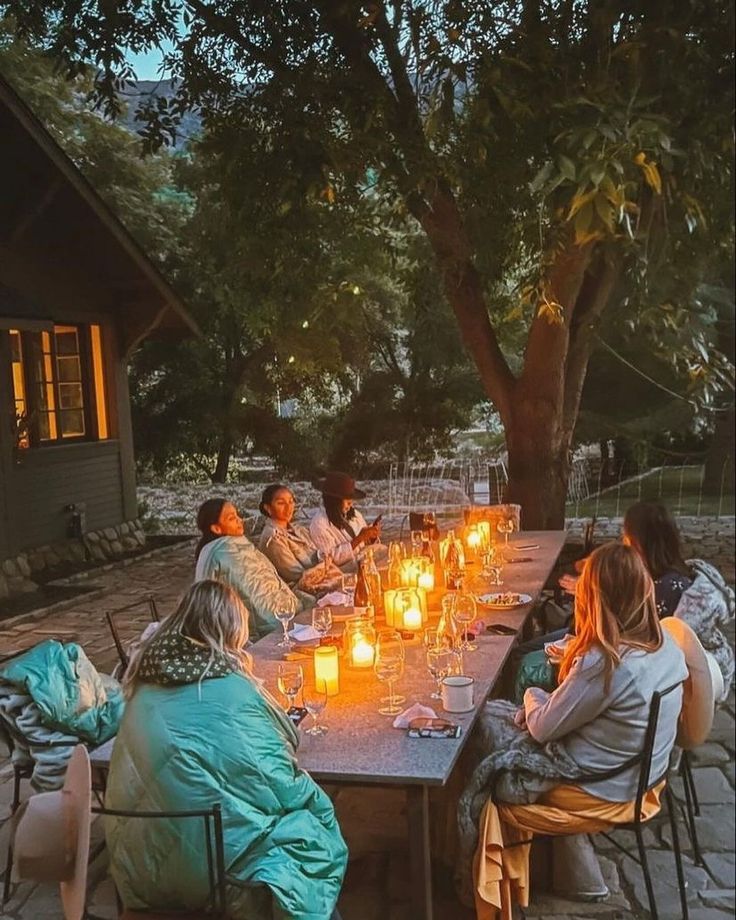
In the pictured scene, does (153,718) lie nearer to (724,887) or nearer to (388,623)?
(724,887)

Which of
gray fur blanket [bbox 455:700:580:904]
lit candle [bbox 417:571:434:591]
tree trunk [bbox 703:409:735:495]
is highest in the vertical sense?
tree trunk [bbox 703:409:735:495]

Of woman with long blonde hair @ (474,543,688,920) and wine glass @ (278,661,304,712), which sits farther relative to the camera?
wine glass @ (278,661,304,712)

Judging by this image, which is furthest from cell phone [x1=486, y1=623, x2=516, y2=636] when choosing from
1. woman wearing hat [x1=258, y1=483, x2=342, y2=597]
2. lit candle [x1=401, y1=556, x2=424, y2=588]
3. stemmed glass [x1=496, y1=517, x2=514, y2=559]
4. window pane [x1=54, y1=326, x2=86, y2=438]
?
window pane [x1=54, y1=326, x2=86, y2=438]

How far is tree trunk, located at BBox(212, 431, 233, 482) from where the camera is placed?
3939 mm

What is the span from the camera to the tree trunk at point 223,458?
12.9 ft

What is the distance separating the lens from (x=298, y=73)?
374 centimetres

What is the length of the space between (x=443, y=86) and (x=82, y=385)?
93.8 inches

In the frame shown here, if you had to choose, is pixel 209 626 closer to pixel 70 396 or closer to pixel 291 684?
pixel 291 684

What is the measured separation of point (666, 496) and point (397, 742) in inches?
64.6

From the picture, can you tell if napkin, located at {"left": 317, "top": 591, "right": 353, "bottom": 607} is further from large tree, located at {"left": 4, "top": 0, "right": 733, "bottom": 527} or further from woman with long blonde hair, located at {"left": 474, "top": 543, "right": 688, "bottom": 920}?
large tree, located at {"left": 4, "top": 0, "right": 733, "bottom": 527}

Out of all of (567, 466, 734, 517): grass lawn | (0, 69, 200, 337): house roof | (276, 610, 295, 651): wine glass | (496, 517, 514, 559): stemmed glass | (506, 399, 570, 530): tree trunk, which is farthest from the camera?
(496, 517, 514, 559): stemmed glass

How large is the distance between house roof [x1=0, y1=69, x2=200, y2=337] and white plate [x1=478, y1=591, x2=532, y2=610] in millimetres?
2011

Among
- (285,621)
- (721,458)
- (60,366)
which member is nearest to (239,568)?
(285,621)

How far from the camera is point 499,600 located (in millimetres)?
3162
